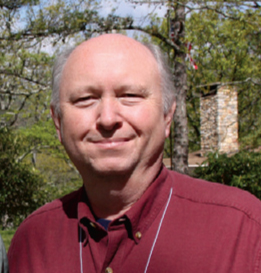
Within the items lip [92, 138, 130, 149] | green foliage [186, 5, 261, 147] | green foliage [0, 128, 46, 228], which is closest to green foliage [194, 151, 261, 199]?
green foliage [0, 128, 46, 228]

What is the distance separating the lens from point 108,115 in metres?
1.47

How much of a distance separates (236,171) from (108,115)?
5.54 metres

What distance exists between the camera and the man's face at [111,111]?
4.91ft

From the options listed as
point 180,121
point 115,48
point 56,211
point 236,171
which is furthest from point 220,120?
point 115,48

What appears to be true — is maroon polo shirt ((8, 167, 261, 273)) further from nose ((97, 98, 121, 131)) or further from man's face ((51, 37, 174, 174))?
nose ((97, 98, 121, 131))

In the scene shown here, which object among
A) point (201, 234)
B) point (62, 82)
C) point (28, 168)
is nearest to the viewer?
point (201, 234)

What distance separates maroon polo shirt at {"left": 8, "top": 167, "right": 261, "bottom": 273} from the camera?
1421mm

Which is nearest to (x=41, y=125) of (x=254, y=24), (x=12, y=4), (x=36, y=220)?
(x=12, y=4)

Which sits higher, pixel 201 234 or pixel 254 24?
pixel 254 24

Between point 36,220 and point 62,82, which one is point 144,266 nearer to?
point 36,220

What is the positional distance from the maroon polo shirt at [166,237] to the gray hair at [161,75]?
32 centimetres

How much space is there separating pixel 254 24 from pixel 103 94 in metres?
5.85

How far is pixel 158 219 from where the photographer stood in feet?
5.08

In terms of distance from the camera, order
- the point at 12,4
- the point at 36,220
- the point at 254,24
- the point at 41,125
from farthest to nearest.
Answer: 1. the point at 41,125
2. the point at 12,4
3. the point at 254,24
4. the point at 36,220
